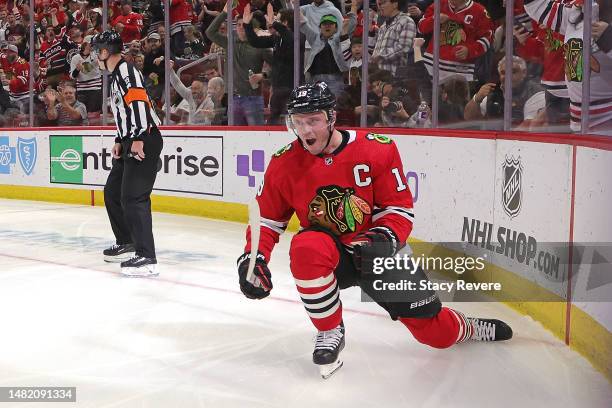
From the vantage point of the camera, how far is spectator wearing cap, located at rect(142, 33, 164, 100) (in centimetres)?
751

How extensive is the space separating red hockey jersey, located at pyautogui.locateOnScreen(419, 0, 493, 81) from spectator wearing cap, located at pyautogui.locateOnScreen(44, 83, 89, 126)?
14.5 ft

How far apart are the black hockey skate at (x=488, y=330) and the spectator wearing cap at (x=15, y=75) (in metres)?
7.24

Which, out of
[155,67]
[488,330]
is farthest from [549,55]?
[155,67]

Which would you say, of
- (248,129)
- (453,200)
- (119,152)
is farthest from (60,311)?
(248,129)

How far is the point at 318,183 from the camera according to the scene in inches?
98.4

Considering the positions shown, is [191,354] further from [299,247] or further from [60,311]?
[60,311]

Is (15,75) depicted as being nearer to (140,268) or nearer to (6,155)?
(6,155)

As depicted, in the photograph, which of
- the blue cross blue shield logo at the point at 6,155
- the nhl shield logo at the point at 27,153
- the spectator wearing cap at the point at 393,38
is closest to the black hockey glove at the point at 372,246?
the spectator wearing cap at the point at 393,38

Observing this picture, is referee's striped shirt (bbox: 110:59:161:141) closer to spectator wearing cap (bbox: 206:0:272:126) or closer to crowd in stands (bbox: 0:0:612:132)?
crowd in stands (bbox: 0:0:612:132)

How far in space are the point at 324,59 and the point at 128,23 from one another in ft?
9.12

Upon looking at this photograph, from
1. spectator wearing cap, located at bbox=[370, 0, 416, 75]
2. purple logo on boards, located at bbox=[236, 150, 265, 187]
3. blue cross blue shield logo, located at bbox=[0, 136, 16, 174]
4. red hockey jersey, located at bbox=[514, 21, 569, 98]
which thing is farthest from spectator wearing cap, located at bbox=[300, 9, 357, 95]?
blue cross blue shield logo, located at bbox=[0, 136, 16, 174]

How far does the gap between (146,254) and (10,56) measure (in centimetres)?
606

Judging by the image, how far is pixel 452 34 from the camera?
4660mm

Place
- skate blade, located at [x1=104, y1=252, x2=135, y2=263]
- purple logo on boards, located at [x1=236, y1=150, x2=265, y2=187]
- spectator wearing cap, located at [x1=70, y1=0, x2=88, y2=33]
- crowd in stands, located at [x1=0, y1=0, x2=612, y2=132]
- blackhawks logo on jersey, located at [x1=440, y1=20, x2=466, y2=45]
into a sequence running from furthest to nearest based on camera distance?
spectator wearing cap, located at [x1=70, y1=0, x2=88, y2=33], purple logo on boards, located at [x1=236, y1=150, x2=265, y2=187], skate blade, located at [x1=104, y1=252, x2=135, y2=263], blackhawks logo on jersey, located at [x1=440, y1=20, x2=466, y2=45], crowd in stands, located at [x1=0, y1=0, x2=612, y2=132]
